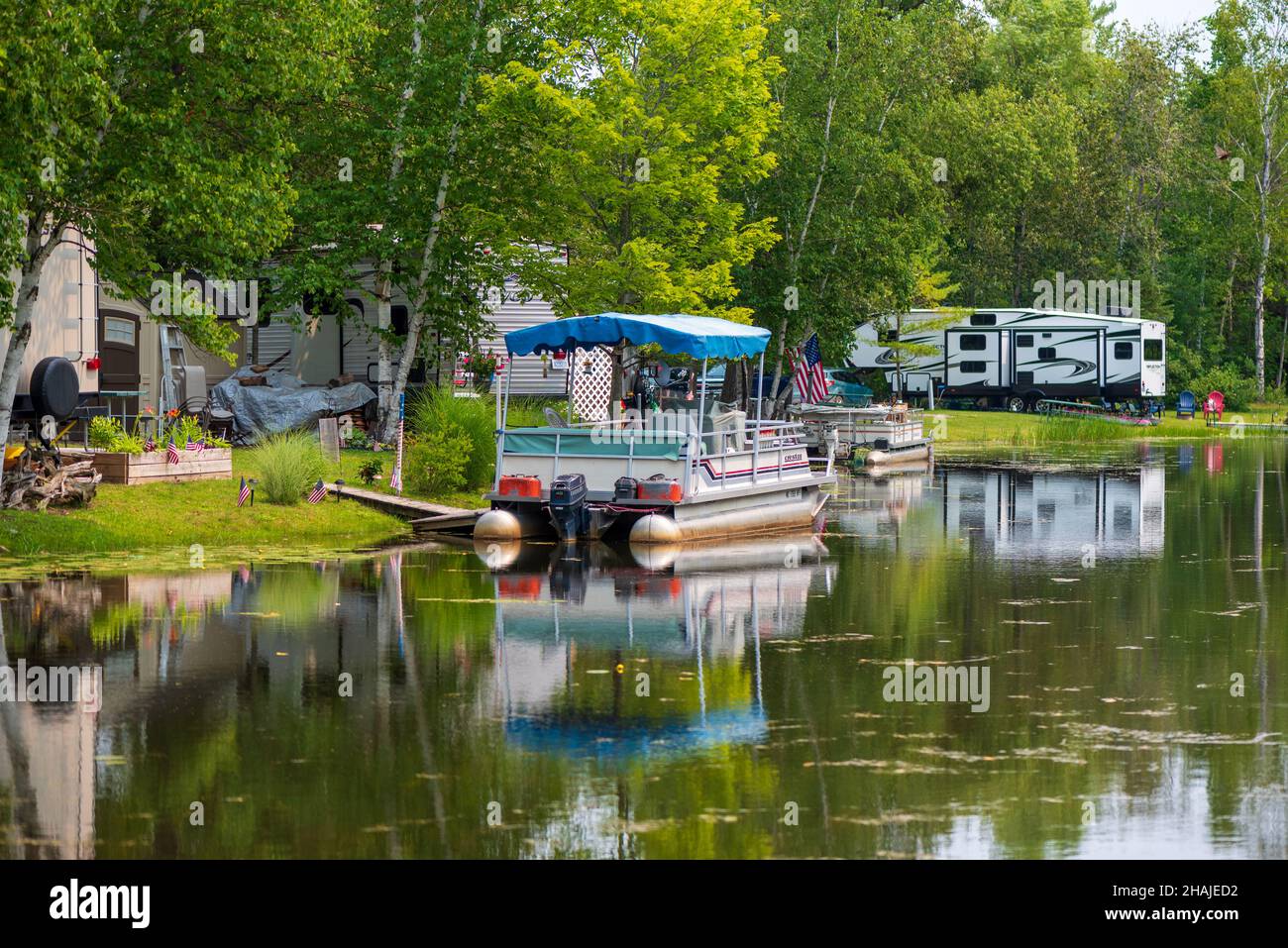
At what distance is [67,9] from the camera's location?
2145cm

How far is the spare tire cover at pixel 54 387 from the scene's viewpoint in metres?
28.0

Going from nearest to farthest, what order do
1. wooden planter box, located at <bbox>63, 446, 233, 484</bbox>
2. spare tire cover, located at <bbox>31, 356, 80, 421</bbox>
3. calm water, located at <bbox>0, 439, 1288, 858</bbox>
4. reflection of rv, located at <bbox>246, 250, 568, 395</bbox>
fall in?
calm water, located at <bbox>0, 439, 1288, 858</bbox> → wooden planter box, located at <bbox>63, 446, 233, 484</bbox> → spare tire cover, located at <bbox>31, 356, 80, 421</bbox> → reflection of rv, located at <bbox>246, 250, 568, 395</bbox>

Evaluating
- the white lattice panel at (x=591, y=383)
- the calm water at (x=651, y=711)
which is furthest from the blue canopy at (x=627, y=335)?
the white lattice panel at (x=591, y=383)

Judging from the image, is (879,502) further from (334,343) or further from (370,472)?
(334,343)

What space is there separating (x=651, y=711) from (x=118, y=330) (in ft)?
75.3

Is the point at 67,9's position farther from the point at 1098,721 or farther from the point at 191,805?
the point at 1098,721

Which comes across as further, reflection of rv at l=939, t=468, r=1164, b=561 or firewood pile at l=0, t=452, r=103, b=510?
reflection of rv at l=939, t=468, r=1164, b=561

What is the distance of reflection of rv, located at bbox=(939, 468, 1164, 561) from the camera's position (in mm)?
28078

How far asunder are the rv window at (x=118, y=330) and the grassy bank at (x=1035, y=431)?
101ft

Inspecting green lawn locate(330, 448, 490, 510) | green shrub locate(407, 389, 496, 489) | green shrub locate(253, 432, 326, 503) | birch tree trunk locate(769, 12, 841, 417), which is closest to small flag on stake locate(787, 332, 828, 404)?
birch tree trunk locate(769, 12, 841, 417)

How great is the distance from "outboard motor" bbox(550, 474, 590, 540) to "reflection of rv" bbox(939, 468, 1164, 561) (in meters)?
6.74

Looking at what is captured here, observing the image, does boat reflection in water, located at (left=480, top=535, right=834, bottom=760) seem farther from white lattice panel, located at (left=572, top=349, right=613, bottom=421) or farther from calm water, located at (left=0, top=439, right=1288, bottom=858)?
white lattice panel, located at (left=572, top=349, right=613, bottom=421)
